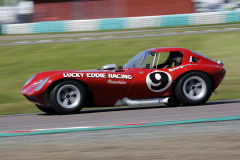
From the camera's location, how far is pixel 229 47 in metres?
18.5

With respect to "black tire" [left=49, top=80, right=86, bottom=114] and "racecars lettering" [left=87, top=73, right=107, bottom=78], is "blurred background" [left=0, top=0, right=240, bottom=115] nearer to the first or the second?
"black tire" [left=49, top=80, right=86, bottom=114]

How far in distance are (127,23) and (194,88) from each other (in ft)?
74.2

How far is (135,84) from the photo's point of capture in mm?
7832

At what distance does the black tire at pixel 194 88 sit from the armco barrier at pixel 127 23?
22488 millimetres

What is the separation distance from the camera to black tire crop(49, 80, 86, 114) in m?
7.44

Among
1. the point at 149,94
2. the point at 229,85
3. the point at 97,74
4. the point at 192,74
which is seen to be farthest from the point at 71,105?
the point at 229,85

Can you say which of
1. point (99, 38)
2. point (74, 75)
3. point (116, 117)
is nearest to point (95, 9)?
point (99, 38)

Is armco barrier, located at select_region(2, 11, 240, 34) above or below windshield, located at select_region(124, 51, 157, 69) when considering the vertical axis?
Result: above

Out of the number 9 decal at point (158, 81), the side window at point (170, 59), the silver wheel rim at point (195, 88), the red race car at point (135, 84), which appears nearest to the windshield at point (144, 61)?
the red race car at point (135, 84)

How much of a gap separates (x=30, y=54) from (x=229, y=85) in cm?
1020

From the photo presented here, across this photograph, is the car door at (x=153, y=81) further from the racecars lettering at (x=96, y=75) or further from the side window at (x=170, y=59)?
the racecars lettering at (x=96, y=75)

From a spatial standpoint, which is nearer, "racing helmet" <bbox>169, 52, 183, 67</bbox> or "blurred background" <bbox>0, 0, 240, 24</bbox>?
"racing helmet" <bbox>169, 52, 183, 67</bbox>

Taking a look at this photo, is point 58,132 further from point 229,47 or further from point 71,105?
point 229,47

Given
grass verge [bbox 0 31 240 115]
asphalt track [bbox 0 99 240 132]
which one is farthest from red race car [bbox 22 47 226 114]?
grass verge [bbox 0 31 240 115]
